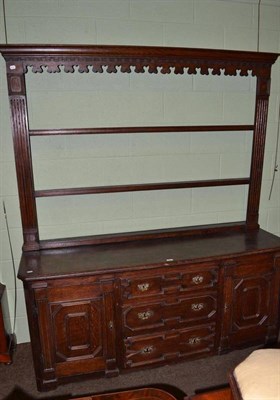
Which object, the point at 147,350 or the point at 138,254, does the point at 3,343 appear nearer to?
the point at 147,350

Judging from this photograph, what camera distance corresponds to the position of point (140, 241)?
2.28 m

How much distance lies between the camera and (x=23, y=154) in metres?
1.94

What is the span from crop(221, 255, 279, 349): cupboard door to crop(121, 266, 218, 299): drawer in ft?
0.44

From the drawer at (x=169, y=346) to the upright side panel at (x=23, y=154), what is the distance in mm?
937

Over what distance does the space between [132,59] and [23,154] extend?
90cm

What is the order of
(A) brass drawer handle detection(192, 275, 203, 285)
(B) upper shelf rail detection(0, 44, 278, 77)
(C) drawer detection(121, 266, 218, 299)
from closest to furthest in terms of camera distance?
(B) upper shelf rail detection(0, 44, 278, 77)
(C) drawer detection(121, 266, 218, 299)
(A) brass drawer handle detection(192, 275, 203, 285)

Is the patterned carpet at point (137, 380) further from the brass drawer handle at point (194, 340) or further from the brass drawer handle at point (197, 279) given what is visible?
the brass drawer handle at point (197, 279)

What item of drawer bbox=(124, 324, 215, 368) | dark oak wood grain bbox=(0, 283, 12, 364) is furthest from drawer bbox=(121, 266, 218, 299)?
dark oak wood grain bbox=(0, 283, 12, 364)

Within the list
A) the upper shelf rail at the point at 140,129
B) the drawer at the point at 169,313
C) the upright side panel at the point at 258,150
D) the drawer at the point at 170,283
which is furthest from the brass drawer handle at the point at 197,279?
the upper shelf rail at the point at 140,129

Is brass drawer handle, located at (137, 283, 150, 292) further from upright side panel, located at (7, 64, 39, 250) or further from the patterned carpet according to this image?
upright side panel, located at (7, 64, 39, 250)

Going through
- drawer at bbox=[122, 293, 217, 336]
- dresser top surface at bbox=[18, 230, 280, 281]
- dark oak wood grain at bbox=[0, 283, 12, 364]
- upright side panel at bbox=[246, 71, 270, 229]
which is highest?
upright side panel at bbox=[246, 71, 270, 229]

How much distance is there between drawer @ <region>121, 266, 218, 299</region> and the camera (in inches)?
76.1

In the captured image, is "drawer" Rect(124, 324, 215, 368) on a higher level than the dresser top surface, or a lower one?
lower

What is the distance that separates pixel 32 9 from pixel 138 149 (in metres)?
1.10
